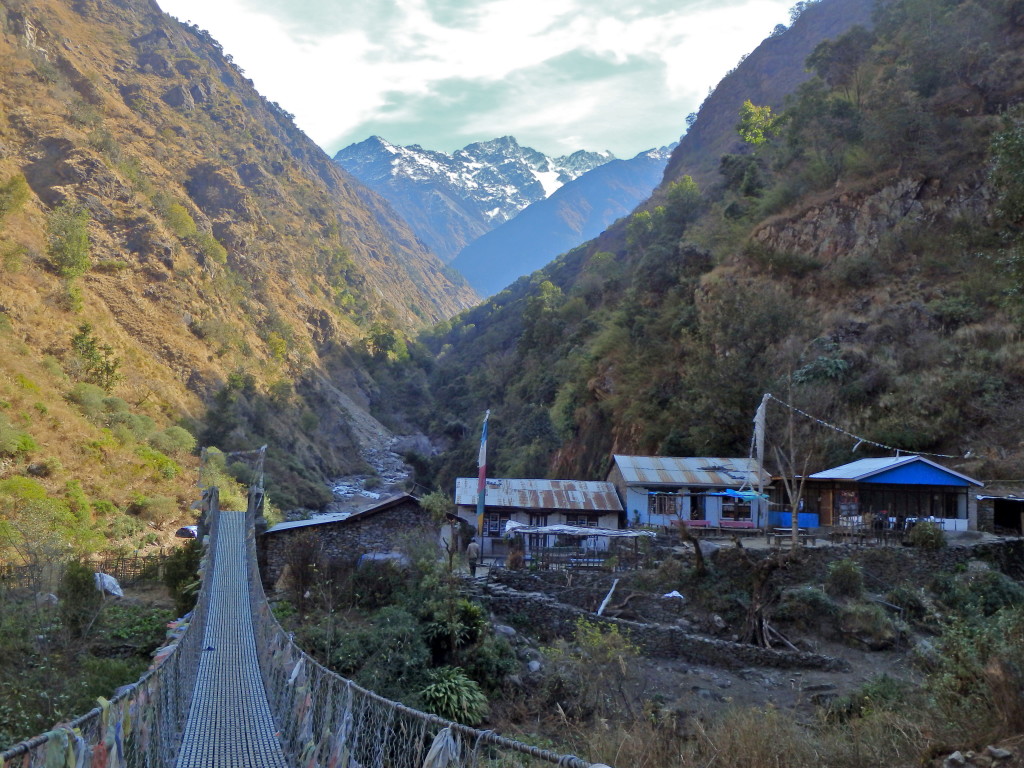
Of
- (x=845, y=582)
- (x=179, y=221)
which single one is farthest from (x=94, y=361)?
(x=845, y=582)

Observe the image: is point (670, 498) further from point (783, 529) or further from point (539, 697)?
point (539, 697)

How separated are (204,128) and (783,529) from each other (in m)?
69.2

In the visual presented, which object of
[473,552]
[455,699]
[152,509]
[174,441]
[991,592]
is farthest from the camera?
[174,441]

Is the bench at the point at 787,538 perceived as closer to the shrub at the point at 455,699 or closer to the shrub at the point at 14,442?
the shrub at the point at 455,699

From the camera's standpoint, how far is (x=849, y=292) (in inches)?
1028

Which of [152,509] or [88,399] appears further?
[88,399]

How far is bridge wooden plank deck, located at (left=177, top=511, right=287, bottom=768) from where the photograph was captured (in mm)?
7211

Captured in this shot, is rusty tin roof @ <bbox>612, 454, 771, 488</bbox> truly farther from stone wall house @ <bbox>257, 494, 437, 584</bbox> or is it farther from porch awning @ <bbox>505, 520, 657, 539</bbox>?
stone wall house @ <bbox>257, 494, 437, 584</bbox>

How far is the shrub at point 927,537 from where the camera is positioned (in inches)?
622

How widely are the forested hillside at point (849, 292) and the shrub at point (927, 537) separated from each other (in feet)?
9.02

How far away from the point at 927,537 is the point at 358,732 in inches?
560

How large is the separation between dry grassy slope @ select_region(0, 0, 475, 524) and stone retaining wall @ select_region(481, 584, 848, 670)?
60.9 feet

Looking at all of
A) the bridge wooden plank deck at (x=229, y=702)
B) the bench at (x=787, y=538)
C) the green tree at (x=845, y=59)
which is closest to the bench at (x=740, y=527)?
the bench at (x=787, y=538)

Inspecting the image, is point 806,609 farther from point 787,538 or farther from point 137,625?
point 137,625
